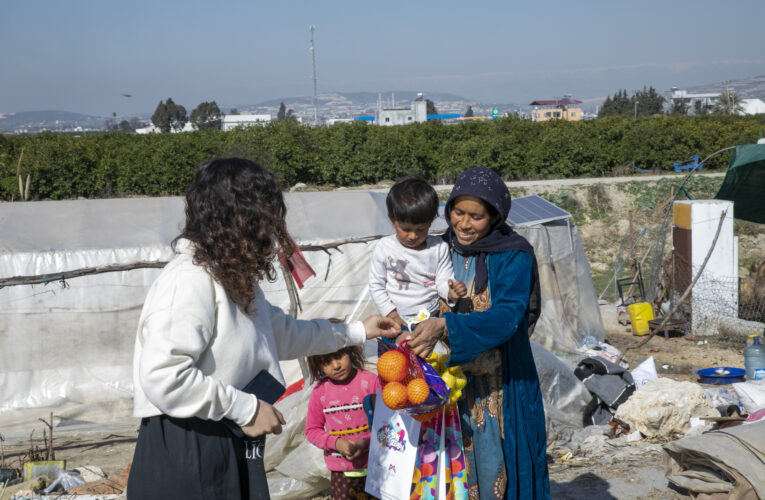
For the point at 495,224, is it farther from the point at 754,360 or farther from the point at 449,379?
the point at 754,360

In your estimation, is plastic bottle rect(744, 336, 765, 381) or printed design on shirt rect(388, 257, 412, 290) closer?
printed design on shirt rect(388, 257, 412, 290)

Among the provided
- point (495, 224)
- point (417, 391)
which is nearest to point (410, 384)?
point (417, 391)

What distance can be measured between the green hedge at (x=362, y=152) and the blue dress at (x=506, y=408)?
16.4 meters

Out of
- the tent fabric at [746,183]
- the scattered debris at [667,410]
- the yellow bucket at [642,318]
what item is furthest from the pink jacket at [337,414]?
the yellow bucket at [642,318]

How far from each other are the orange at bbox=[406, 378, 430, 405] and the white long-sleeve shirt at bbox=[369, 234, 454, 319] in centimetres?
68

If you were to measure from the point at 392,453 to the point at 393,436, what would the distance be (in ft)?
0.19

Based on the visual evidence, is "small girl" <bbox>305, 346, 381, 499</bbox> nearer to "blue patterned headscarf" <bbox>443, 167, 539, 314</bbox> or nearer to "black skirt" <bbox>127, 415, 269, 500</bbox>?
"blue patterned headscarf" <bbox>443, 167, 539, 314</bbox>

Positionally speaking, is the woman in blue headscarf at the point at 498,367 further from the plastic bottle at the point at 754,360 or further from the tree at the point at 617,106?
the tree at the point at 617,106

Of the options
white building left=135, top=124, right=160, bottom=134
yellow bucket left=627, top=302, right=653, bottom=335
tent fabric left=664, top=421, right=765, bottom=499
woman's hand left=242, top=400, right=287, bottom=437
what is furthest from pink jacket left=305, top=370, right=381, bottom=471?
white building left=135, top=124, right=160, bottom=134

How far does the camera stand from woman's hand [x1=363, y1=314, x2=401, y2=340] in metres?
2.58

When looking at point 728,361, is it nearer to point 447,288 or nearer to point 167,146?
point 447,288

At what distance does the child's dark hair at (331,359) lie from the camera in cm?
319

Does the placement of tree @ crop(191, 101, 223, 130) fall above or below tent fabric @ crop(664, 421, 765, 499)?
above

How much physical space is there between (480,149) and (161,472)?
2040cm
